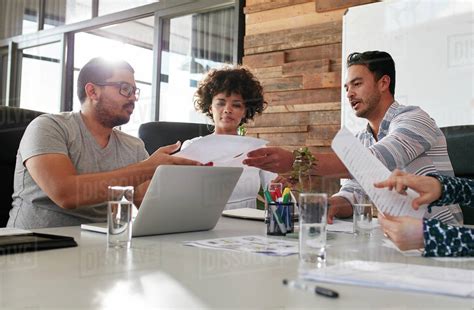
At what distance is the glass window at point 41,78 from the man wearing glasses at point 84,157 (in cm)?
346

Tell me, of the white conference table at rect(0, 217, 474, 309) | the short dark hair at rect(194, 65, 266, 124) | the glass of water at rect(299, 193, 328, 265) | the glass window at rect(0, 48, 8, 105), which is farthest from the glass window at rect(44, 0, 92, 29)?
the glass of water at rect(299, 193, 328, 265)

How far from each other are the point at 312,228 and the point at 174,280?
0.91 feet

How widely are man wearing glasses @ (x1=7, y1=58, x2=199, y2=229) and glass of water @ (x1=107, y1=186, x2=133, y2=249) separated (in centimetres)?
32

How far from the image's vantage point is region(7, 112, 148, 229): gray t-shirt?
60.2 inches

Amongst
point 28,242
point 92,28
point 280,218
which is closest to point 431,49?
point 280,218

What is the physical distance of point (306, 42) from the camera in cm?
341

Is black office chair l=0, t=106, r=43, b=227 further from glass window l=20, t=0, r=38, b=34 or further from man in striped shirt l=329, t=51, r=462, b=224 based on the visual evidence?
glass window l=20, t=0, r=38, b=34

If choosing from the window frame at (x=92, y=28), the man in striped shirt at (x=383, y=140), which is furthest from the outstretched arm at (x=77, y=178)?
the window frame at (x=92, y=28)

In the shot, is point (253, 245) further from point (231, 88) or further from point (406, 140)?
point (231, 88)

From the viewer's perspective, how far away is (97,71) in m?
1.80

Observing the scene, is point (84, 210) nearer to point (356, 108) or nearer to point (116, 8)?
point (356, 108)

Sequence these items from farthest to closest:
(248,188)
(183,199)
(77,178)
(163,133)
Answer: (163,133) < (248,188) < (77,178) < (183,199)

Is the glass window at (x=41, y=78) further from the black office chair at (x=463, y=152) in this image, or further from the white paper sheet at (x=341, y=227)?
the white paper sheet at (x=341, y=227)

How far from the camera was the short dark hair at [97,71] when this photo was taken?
1795mm
